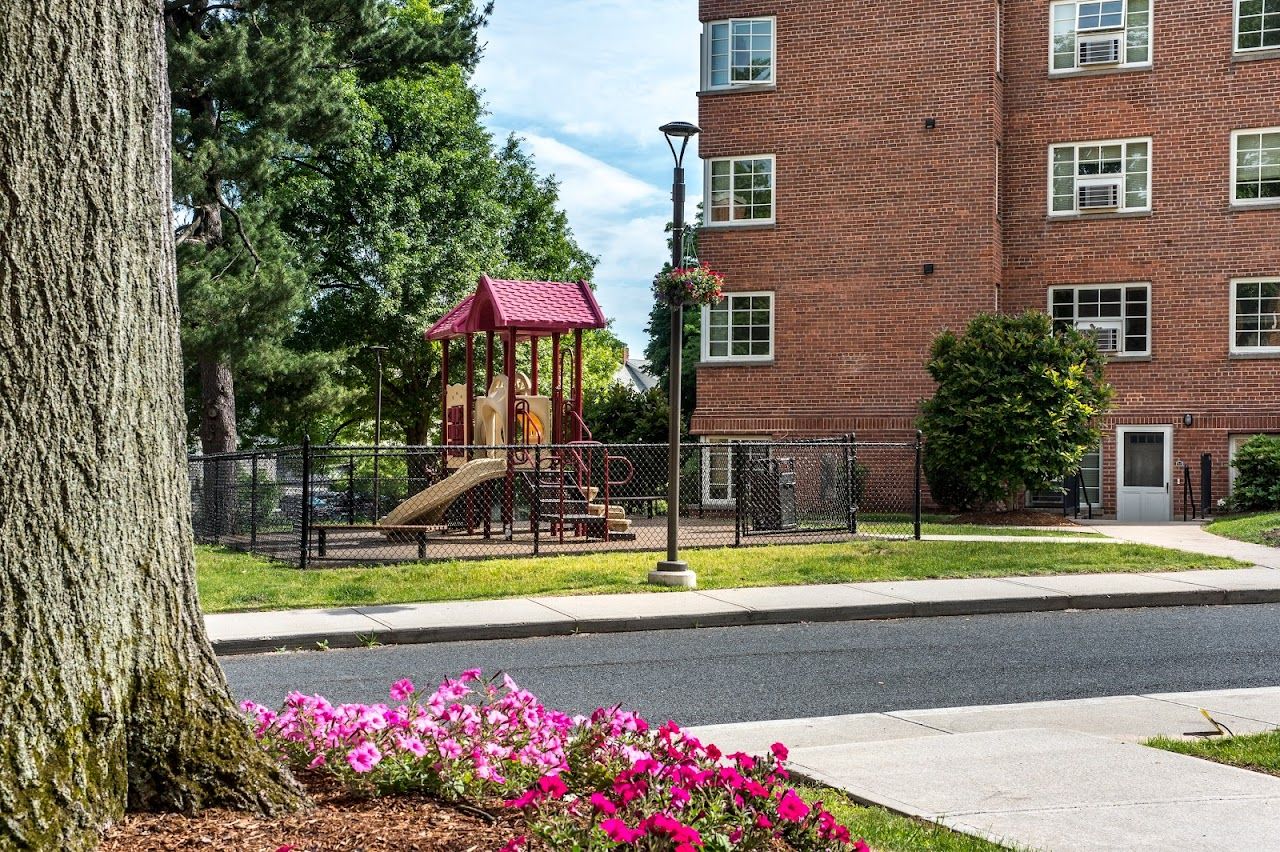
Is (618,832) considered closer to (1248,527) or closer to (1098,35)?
(1248,527)

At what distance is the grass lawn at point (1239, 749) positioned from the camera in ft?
21.2

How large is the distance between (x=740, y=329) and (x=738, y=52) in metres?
6.18

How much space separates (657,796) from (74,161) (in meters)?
2.77

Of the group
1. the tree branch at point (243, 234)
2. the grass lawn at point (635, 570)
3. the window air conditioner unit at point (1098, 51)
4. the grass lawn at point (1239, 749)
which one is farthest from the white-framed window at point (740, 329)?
the grass lawn at point (1239, 749)

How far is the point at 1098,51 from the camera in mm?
28781

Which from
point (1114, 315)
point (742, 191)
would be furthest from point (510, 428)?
point (1114, 315)

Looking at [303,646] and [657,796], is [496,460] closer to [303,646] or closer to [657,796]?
[303,646]

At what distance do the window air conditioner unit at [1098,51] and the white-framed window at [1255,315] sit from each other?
18.1 ft

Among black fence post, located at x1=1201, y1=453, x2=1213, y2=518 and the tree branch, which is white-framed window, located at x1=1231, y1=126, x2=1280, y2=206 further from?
the tree branch

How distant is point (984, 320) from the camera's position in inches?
993

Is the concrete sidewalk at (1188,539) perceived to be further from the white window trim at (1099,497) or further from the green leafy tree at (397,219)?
the green leafy tree at (397,219)

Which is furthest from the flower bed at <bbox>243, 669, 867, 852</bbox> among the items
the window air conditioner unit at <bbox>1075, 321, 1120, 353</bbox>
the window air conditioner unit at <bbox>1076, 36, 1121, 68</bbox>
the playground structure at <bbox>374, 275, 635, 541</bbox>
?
the window air conditioner unit at <bbox>1076, 36, 1121, 68</bbox>

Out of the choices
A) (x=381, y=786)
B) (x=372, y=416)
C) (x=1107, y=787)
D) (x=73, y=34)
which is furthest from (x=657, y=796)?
(x=372, y=416)

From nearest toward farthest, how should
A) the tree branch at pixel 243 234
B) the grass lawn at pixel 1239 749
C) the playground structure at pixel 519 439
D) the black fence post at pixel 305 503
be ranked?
the grass lawn at pixel 1239 749 < the black fence post at pixel 305 503 < the playground structure at pixel 519 439 < the tree branch at pixel 243 234
